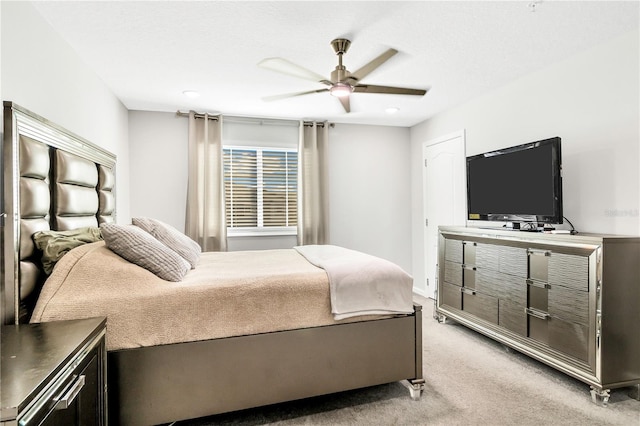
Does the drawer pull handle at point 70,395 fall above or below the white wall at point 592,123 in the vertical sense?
below

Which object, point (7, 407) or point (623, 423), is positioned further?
point (623, 423)

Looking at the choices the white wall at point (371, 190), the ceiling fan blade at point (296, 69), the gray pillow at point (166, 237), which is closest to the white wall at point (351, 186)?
the white wall at point (371, 190)

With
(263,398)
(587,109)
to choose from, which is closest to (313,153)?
(587,109)

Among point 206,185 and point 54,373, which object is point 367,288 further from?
point 206,185

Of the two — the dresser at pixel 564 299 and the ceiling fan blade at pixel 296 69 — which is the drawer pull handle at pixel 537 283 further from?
the ceiling fan blade at pixel 296 69

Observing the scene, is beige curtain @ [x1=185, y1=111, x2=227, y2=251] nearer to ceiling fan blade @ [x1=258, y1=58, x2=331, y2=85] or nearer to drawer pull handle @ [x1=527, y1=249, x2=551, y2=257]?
ceiling fan blade @ [x1=258, y1=58, x2=331, y2=85]

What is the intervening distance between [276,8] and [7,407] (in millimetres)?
2204

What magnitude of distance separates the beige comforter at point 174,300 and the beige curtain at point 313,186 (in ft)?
8.17

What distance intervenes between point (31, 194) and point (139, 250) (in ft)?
1.89

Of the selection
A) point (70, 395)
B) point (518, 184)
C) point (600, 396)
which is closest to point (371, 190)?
point (518, 184)

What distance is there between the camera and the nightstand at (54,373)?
2.94 ft

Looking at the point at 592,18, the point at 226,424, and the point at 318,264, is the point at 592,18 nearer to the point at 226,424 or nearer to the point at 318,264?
the point at 318,264

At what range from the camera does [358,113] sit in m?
4.41

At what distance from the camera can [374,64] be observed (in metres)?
2.29
